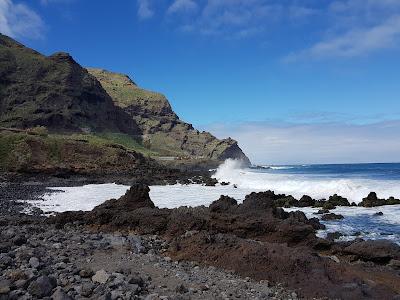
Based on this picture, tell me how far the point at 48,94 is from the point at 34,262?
132 metres

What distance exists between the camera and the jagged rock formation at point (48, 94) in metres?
124

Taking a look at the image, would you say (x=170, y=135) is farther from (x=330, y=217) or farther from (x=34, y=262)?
(x=34, y=262)

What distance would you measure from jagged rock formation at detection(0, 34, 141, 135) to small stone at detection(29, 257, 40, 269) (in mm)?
113534

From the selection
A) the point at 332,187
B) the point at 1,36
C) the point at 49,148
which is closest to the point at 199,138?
the point at 1,36

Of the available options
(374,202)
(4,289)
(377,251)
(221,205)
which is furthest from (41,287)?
(374,202)

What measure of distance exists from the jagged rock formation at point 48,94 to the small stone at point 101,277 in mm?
114552

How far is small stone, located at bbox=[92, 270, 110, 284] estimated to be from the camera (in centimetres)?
865

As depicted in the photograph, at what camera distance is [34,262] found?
30.0 feet

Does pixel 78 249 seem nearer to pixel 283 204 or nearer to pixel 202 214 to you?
pixel 202 214

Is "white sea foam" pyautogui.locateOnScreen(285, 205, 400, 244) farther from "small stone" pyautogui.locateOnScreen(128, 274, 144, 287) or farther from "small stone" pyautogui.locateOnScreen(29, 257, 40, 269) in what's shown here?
"small stone" pyautogui.locateOnScreen(29, 257, 40, 269)

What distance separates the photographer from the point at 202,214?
16.7m

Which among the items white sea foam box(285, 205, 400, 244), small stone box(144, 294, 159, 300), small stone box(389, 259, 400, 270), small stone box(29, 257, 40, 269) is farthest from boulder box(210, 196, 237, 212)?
small stone box(144, 294, 159, 300)

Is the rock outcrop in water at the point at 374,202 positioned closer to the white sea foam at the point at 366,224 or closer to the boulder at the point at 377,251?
the white sea foam at the point at 366,224

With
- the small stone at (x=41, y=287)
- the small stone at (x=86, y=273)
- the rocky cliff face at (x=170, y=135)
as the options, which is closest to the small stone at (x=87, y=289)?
the small stone at (x=41, y=287)
